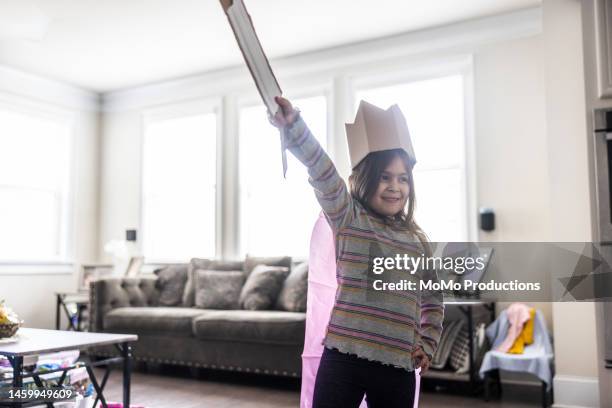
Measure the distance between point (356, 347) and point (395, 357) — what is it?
9 cm

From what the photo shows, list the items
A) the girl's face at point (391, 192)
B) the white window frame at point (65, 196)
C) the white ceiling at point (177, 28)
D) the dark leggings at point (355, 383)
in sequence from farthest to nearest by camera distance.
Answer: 1. the white window frame at point (65, 196)
2. the white ceiling at point (177, 28)
3. the girl's face at point (391, 192)
4. the dark leggings at point (355, 383)

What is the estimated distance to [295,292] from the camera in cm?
470

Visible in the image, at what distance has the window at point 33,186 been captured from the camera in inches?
238

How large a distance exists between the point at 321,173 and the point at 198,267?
14.9ft

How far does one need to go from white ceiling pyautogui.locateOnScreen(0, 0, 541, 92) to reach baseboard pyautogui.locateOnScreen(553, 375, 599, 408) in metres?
2.73

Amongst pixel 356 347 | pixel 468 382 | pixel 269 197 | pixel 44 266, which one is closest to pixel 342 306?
pixel 356 347

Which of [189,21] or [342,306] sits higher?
[189,21]

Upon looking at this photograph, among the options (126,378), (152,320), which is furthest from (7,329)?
(152,320)

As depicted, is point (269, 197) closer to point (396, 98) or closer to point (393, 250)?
point (396, 98)

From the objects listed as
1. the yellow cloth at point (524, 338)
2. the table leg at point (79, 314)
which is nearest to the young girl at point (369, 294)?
the yellow cloth at point (524, 338)

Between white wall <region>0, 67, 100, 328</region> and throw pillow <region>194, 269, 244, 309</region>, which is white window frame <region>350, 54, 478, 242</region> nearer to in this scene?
throw pillow <region>194, 269, 244, 309</region>

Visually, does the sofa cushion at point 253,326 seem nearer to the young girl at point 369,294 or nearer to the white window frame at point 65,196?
the white window frame at point 65,196

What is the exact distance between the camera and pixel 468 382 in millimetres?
4191

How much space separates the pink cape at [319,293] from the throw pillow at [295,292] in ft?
10.1
